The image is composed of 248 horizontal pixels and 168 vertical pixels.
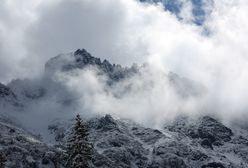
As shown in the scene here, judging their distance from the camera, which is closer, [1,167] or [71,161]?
[71,161]

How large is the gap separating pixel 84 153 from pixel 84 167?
1.70 metres

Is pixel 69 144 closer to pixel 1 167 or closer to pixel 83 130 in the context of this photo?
pixel 83 130

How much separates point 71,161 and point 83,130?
4.17 metres

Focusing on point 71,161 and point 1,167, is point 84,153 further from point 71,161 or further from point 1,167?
point 1,167

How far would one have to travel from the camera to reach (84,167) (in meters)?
64.5

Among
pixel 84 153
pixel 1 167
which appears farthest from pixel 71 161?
pixel 1 167

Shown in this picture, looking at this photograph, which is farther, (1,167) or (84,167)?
(1,167)

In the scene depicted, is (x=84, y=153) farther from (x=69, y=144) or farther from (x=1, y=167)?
(x=1, y=167)

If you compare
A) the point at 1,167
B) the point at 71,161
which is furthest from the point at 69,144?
the point at 1,167

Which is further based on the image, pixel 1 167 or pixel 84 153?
pixel 1 167

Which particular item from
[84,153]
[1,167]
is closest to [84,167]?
[84,153]

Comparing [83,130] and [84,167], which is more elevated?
[83,130]

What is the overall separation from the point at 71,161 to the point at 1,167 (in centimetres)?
1650
